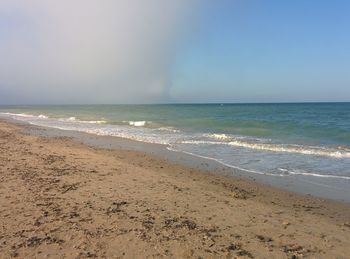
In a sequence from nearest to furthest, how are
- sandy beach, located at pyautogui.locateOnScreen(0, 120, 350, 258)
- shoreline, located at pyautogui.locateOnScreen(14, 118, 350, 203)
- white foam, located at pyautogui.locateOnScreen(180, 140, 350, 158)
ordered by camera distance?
sandy beach, located at pyautogui.locateOnScreen(0, 120, 350, 258) < shoreline, located at pyautogui.locateOnScreen(14, 118, 350, 203) < white foam, located at pyautogui.locateOnScreen(180, 140, 350, 158)

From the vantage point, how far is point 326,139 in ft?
80.4

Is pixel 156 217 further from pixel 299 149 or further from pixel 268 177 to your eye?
pixel 299 149

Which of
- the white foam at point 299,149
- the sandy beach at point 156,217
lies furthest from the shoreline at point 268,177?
the white foam at point 299,149

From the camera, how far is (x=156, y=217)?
6969mm

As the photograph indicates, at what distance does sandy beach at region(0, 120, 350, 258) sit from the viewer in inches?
220

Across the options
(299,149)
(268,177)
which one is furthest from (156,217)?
(299,149)

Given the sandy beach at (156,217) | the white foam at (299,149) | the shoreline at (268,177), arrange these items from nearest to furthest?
the sandy beach at (156,217) < the shoreline at (268,177) < the white foam at (299,149)

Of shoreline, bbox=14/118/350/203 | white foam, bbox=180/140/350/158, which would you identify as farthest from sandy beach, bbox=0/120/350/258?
white foam, bbox=180/140/350/158

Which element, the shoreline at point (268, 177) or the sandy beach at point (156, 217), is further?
the shoreline at point (268, 177)

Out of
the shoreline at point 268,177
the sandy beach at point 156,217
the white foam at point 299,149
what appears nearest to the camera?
the sandy beach at point 156,217

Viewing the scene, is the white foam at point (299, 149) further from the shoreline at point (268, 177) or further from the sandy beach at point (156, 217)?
the sandy beach at point (156, 217)

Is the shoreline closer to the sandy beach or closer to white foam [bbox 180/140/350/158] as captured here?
the sandy beach

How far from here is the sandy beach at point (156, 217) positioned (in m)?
5.58

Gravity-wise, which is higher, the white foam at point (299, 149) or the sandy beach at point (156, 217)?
the sandy beach at point (156, 217)
